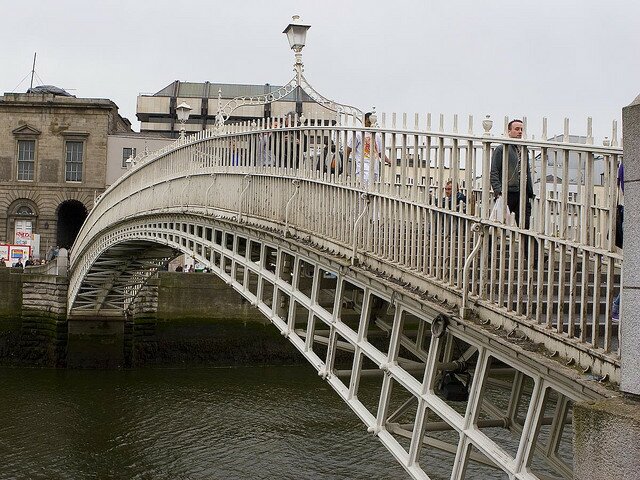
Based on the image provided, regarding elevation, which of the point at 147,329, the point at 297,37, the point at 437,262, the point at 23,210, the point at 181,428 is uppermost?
the point at 297,37

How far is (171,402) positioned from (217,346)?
5763 mm

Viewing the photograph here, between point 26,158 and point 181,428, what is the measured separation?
89.4ft

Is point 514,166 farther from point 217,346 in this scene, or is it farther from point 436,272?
point 217,346

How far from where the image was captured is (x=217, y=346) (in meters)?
25.8

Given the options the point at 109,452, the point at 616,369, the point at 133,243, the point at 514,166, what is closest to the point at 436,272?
the point at 514,166

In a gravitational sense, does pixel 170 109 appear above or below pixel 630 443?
above

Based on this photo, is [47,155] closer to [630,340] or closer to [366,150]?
[366,150]

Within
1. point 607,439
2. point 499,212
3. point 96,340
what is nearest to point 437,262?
point 499,212

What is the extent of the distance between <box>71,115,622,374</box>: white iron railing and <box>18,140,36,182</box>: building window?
29598 millimetres

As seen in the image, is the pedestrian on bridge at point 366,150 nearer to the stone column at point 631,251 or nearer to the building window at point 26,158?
the stone column at point 631,251

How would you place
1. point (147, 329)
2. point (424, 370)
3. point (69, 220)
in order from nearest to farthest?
point (424, 370)
point (147, 329)
point (69, 220)

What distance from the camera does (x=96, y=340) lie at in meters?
25.2

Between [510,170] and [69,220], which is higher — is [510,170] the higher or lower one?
the lower one

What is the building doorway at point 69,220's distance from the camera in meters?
42.6
